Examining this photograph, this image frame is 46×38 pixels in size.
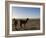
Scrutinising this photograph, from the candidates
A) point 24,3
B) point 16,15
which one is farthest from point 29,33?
point 24,3

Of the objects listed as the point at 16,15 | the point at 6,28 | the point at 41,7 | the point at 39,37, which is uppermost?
the point at 41,7

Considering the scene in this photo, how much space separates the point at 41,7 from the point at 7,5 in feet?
1.40

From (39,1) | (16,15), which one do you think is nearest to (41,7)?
(39,1)

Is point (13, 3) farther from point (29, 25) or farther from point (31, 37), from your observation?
point (31, 37)

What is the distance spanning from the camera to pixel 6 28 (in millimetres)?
1036

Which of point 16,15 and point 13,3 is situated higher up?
point 13,3

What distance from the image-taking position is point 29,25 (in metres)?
1.11

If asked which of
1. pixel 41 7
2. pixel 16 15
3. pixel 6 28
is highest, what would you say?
pixel 41 7

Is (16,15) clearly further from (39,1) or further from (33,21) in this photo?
(39,1)

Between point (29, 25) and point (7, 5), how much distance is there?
361 millimetres

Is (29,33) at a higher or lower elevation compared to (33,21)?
lower
